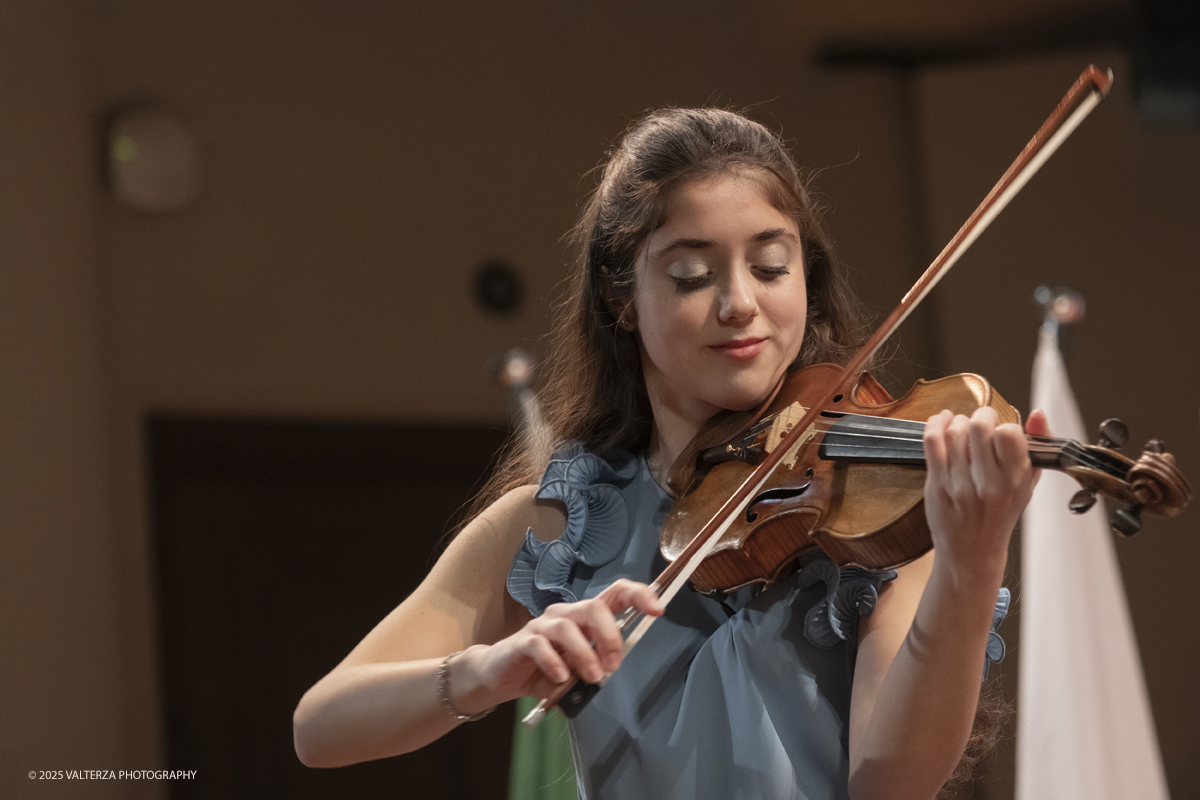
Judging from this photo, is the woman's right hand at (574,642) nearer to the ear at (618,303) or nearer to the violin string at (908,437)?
the violin string at (908,437)

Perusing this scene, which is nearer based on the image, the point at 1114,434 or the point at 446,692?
the point at 1114,434

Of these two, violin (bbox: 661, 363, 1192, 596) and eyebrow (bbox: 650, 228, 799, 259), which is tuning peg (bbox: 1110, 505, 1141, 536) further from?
eyebrow (bbox: 650, 228, 799, 259)

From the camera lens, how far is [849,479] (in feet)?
2.63

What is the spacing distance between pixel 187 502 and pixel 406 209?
71 centimetres

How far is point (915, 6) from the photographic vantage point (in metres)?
2.60

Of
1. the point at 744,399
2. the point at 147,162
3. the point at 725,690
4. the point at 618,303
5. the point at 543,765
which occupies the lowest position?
the point at 543,765

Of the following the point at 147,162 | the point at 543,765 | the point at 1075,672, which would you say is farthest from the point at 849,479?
the point at 147,162

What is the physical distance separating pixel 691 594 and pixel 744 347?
208 millimetres

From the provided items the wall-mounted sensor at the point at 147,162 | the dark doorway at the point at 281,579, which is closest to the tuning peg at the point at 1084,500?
the dark doorway at the point at 281,579

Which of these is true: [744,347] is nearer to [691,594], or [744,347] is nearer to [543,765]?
[691,594]

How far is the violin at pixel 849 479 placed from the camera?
678mm

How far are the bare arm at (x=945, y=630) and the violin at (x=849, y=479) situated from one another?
0.03 m

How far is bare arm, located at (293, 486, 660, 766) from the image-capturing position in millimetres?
688

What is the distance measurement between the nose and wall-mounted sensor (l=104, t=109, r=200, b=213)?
1537 mm
